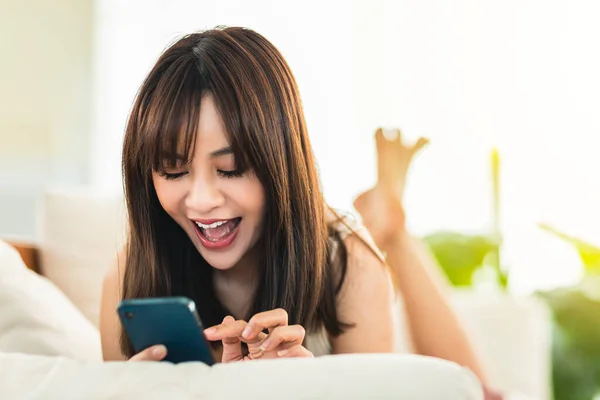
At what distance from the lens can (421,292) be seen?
1.72m

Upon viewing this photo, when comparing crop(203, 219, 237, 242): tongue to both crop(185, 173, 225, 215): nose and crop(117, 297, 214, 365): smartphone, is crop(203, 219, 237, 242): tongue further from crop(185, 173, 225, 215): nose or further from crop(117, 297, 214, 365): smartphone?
crop(117, 297, 214, 365): smartphone

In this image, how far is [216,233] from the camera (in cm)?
119

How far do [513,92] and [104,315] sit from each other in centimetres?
252

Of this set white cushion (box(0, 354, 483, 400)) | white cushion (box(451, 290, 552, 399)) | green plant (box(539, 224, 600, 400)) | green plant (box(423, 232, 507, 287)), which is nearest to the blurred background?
green plant (box(423, 232, 507, 287))

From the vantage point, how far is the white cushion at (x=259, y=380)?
0.66m

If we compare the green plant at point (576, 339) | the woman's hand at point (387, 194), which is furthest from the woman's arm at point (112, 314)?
the green plant at point (576, 339)

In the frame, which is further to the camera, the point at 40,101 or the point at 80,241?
the point at 40,101

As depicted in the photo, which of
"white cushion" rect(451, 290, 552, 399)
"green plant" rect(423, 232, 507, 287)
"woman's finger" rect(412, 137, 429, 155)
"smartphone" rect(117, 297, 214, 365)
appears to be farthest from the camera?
"green plant" rect(423, 232, 507, 287)

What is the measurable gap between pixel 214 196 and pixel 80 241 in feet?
2.77

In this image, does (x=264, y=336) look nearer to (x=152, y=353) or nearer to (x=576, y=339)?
(x=152, y=353)

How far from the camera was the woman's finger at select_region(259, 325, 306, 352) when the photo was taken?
95 cm

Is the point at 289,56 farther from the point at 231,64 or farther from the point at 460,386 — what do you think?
the point at 460,386

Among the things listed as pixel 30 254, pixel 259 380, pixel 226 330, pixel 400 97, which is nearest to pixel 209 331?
pixel 226 330

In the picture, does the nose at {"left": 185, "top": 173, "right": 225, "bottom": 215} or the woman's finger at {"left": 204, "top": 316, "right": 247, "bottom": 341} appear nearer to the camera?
the woman's finger at {"left": 204, "top": 316, "right": 247, "bottom": 341}
